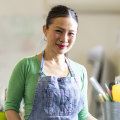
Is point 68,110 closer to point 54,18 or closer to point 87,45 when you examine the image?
point 54,18

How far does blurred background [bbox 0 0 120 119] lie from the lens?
1925 mm

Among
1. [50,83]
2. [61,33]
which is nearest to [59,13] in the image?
[61,33]

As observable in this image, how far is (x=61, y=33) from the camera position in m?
0.81

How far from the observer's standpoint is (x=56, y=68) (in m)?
0.85

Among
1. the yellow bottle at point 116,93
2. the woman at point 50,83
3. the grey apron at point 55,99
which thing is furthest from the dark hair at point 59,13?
the yellow bottle at point 116,93

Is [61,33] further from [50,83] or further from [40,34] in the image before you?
[40,34]

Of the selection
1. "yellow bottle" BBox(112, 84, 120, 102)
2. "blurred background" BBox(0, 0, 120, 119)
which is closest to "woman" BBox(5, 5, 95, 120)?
"yellow bottle" BBox(112, 84, 120, 102)

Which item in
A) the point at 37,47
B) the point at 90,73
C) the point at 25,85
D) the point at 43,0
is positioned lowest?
the point at 25,85

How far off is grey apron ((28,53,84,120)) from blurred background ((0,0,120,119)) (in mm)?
1096

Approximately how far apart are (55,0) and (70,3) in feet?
0.35

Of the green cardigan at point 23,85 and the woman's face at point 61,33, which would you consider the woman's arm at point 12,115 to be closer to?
the green cardigan at point 23,85

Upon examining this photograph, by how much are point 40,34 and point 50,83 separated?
1212 millimetres

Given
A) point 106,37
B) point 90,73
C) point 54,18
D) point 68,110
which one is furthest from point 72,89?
point 106,37

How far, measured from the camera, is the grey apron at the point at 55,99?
2.55 ft
